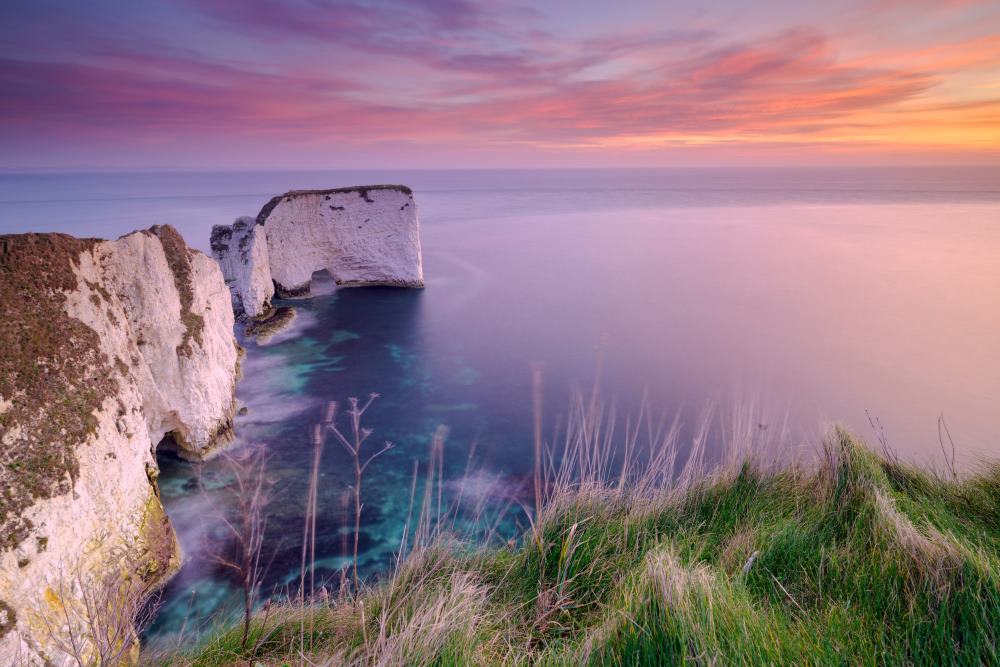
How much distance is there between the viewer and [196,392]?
291 inches

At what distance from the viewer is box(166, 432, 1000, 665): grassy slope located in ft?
7.50

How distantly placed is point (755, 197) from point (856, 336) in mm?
44936

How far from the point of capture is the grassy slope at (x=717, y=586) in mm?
2285

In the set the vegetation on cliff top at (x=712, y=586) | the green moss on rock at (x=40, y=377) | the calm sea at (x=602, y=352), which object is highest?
the green moss on rock at (x=40, y=377)

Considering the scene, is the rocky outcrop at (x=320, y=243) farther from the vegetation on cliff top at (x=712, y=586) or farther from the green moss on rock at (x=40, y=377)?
the vegetation on cliff top at (x=712, y=586)

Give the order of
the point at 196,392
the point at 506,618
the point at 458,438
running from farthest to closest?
the point at 458,438 < the point at 196,392 < the point at 506,618

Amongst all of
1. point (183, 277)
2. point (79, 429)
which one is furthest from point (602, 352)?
point (79, 429)

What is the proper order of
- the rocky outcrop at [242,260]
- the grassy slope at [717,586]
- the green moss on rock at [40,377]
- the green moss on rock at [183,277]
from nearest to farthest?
the grassy slope at [717,586] → the green moss on rock at [40,377] → the green moss on rock at [183,277] → the rocky outcrop at [242,260]

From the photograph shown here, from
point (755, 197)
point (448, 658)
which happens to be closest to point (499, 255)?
point (448, 658)

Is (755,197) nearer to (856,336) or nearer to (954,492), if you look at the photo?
(856,336)

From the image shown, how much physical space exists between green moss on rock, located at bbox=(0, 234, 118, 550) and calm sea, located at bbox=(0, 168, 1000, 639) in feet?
6.78

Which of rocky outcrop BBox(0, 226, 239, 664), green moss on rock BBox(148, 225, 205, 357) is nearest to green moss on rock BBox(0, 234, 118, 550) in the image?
rocky outcrop BBox(0, 226, 239, 664)

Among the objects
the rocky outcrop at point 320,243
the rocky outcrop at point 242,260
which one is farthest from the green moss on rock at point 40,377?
the rocky outcrop at point 320,243

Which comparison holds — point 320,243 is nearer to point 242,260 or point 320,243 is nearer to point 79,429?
point 242,260
